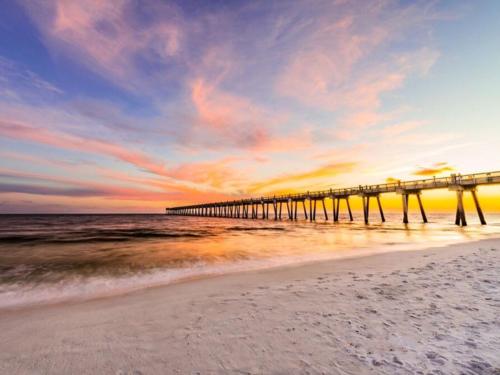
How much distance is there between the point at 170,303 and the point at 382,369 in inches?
160

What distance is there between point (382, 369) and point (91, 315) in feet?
16.7

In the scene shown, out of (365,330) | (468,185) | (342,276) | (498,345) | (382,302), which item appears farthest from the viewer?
(468,185)

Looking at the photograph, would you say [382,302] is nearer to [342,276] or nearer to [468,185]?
[342,276]

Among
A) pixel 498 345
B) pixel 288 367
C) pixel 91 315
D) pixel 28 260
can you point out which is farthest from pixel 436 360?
pixel 28 260

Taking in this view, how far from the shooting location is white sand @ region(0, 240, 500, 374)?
9.27 feet

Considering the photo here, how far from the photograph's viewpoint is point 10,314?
5.52 m

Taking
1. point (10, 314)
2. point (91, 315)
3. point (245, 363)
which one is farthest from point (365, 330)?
point (10, 314)

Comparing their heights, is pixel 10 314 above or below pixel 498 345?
below

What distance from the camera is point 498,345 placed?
9.86 ft

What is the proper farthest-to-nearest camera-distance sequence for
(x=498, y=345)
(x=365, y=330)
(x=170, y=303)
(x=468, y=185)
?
1. (x=468, y=185)
2. (x=170, y=303)
3. (x=365, y=330)
4. (x=498, y=345)

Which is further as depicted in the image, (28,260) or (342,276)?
(28,260)

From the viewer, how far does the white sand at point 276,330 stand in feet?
9.27

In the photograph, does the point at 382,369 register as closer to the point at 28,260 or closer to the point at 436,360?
the point at 436,360

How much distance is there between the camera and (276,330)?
11.8 ft
